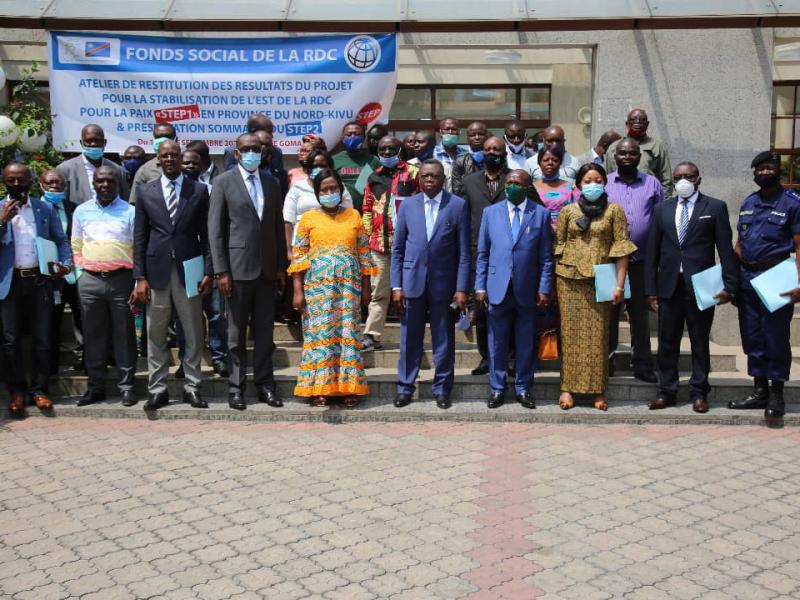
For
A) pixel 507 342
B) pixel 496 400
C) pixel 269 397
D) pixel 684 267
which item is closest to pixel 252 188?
pixel 269 397

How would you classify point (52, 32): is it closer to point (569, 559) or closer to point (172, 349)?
point (172, 349)

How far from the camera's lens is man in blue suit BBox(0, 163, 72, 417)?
7.38 metres

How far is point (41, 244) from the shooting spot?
24.3 feet

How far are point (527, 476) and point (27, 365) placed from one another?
4.82 meters

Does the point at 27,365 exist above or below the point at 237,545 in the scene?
above

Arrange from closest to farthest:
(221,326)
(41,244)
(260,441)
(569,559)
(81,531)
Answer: (569,559) < (81,531) < (260,441) < (41,244) < (221,326)

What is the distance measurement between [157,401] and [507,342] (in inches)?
115

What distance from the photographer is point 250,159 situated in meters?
7.33

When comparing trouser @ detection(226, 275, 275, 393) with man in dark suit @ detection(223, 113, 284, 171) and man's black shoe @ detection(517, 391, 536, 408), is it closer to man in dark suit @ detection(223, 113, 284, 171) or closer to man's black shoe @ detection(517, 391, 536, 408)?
man in dark suit @ detection(223, 113, 284, 171)

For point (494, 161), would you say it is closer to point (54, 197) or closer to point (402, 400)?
point (402, 400)

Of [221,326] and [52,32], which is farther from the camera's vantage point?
[52,32]

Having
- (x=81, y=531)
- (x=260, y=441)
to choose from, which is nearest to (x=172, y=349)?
(x=260, y=441)

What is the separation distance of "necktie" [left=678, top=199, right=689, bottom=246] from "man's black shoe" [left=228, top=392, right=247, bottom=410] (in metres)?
3.78

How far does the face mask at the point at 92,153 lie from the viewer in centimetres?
826
